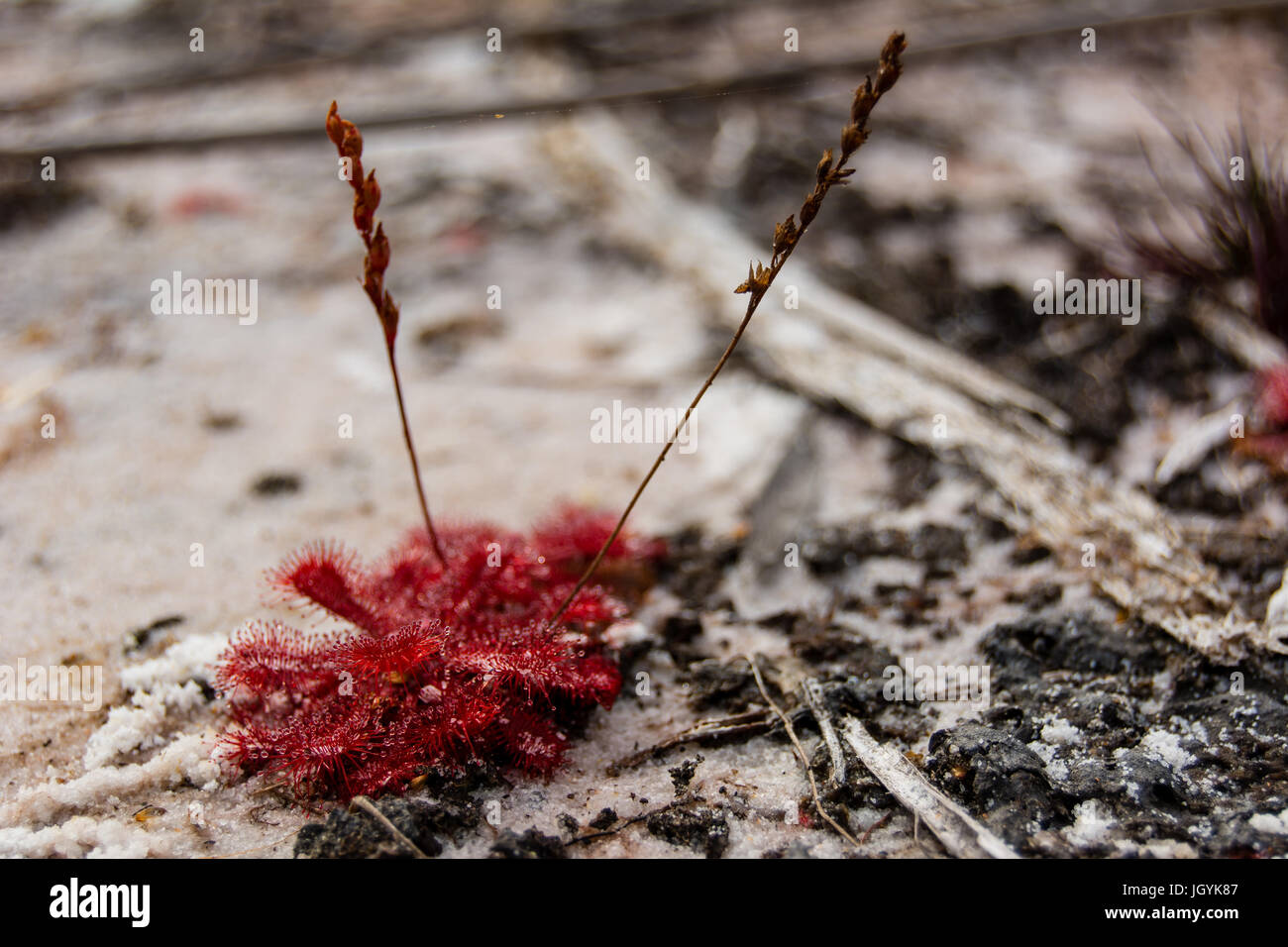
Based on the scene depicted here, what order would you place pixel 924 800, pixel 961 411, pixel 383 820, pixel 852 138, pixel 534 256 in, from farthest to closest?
1. pixel 534 256
2. pixel 961 411
3. pixel 924 800
4. pixel 383 820
5. pixel 852 138

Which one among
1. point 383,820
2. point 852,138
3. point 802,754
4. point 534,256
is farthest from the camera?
point 534,256

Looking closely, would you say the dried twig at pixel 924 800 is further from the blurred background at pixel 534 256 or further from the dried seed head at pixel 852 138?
the dried seed head at pixel 852 138

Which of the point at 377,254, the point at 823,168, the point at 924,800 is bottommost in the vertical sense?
the point at 924,800

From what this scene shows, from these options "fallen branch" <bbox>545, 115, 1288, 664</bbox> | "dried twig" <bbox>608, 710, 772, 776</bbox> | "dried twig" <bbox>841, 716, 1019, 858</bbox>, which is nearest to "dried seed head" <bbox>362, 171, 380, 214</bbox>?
"dried twig" <bbox>608, 710, 772, 776</bbox>

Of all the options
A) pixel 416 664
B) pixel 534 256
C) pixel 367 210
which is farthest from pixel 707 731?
pixel 534 256

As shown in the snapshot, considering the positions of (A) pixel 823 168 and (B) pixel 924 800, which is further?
(B) pixel 924 800

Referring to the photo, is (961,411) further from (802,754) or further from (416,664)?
(416,664)
